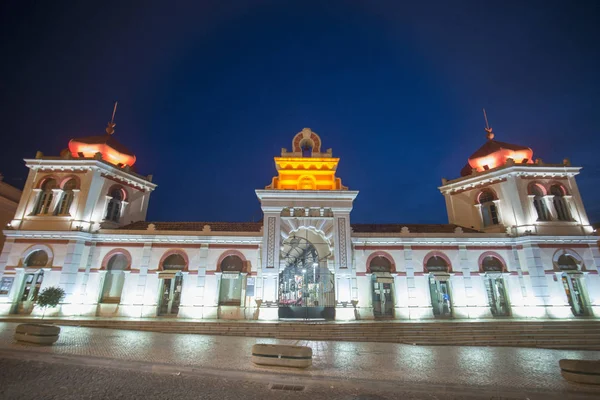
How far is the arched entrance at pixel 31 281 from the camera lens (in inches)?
835

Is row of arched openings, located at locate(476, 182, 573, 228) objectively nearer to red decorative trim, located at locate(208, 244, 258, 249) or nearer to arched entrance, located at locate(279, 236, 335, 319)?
arched entrance, located at locate(279, 236, 335, 319)

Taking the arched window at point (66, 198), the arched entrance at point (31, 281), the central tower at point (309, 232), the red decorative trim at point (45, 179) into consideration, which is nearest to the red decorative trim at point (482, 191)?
the central tower at point (309, 232)

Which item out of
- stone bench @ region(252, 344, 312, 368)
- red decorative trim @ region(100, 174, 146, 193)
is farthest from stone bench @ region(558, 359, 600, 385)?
red decorative trim @ region(100, 174, 146, 193)

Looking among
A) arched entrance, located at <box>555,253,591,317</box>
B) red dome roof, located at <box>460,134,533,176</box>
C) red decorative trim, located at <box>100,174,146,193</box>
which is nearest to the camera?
arched entrance, located at <box>555,253,591,317</box>

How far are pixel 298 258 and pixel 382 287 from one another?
702 centimetres

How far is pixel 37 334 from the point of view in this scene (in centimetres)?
998

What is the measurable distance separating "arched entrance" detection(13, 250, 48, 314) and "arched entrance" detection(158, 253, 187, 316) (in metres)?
8.33

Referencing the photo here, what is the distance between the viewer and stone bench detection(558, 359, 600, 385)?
22.4 ft

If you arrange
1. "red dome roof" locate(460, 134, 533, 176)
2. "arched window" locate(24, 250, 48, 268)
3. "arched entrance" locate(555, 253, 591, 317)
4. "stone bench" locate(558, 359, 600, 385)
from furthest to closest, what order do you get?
"red dome roof" locate(460, 134, 533, 176)
"arched entrance" locate(555, 253, 591, 317)
"arched window" locate(24, 250, 48, 268)
"stone bench" locate(558, 359, 600, 385)

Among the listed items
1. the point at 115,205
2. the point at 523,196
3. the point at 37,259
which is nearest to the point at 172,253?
the point at 115,205

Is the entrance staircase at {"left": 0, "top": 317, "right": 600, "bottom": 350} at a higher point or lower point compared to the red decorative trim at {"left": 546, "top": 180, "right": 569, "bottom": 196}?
lower

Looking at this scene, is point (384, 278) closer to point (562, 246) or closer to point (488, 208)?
point (488, 208)

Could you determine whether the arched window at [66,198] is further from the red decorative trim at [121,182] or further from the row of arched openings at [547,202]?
the row of arched openings at [547,202]

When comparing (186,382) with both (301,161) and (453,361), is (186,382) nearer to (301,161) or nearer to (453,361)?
(453,361)
